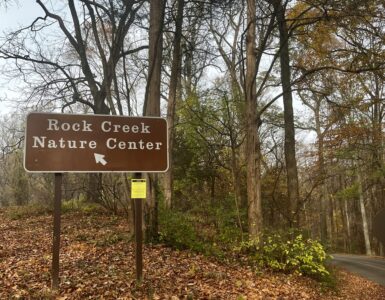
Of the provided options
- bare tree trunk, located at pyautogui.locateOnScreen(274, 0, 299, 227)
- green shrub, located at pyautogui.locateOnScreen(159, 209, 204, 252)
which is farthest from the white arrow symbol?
bare tree trunk, located at pyautogui.locateOnScreen(274, 0, 299, 227)

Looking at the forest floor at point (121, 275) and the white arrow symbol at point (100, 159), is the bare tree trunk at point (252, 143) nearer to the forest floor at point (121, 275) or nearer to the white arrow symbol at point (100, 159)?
the forest floor at point (121, 275)

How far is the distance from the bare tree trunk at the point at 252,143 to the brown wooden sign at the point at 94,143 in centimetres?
397

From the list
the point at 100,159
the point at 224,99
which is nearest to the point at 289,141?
the point at 224,99

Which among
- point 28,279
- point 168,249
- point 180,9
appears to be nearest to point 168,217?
point 168,249

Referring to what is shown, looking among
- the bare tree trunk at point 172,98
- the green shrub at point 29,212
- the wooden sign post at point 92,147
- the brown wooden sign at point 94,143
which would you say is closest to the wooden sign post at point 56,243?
the wooden sign post at point 92,147

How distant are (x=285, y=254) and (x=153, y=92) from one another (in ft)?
16.2

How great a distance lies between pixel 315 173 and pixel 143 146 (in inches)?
806

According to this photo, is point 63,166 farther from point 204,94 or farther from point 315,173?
point 315,173

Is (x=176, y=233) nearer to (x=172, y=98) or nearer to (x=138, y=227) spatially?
(x=138, y=227)

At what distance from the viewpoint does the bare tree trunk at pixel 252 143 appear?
9836 millimetres

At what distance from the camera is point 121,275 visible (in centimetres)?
657

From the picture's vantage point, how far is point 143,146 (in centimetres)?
637

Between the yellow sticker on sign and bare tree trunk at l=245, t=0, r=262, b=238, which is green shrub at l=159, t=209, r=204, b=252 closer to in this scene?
bare tree trunk at l=245, t=0, r=262, b=238

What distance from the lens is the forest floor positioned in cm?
590
